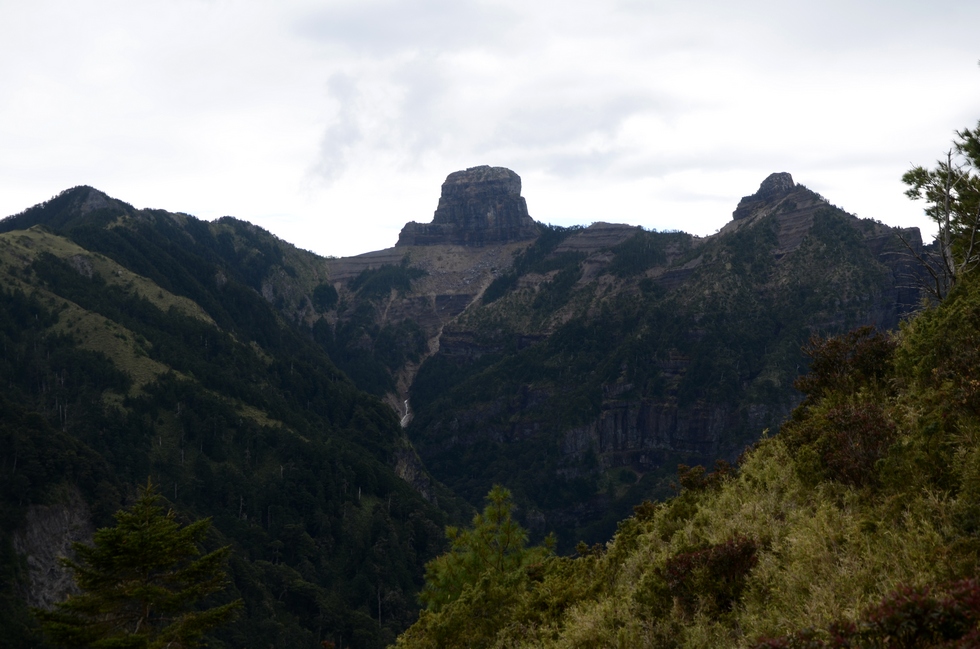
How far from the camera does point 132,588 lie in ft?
109

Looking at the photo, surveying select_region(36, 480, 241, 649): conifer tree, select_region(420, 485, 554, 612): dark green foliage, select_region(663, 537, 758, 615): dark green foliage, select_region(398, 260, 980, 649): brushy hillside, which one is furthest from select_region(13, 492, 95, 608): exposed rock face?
select_region(663, 537, 758, 615): dark green foliage

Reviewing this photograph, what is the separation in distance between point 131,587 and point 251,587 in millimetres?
97197

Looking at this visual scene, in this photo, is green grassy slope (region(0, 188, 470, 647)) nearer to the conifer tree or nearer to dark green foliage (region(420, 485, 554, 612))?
the conifer tree

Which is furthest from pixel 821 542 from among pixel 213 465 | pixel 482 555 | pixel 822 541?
pixel 213 465

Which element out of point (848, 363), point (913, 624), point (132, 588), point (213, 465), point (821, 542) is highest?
point (848, 363)

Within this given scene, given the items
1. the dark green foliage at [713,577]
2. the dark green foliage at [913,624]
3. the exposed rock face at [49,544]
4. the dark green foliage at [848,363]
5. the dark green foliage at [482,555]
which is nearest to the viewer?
the dark green foliage at [913,624]

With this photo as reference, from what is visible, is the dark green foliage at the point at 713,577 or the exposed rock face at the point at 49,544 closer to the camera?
the dark green foliage at the point at 713,577

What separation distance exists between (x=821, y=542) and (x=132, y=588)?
2938cm

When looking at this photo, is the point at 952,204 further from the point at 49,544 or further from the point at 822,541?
A: the point at 49,544

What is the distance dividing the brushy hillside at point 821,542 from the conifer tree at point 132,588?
13240 mm

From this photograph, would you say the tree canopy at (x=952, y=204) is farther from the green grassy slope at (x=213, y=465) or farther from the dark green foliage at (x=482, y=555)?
the green grassy slope at (x=213, y=465)

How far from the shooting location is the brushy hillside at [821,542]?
1474 centimetres

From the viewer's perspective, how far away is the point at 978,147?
3356 cm

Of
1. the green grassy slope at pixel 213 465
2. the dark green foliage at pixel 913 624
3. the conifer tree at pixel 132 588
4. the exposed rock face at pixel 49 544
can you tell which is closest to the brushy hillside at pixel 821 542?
the dark green foliage at pixel 913 624
